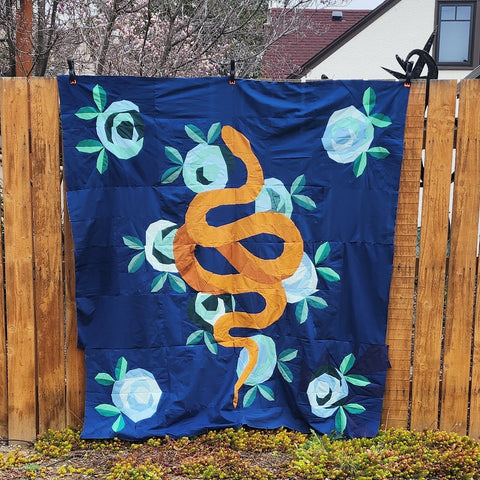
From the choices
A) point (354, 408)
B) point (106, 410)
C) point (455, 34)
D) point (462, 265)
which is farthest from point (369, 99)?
point (455, 34)

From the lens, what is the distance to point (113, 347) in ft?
12.0

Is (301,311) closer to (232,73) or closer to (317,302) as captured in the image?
(317,302)

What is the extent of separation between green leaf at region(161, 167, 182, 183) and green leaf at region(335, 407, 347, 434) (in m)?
1.89

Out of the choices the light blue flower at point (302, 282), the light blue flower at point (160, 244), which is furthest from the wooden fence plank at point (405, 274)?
the light blue flower at point (160, 244)

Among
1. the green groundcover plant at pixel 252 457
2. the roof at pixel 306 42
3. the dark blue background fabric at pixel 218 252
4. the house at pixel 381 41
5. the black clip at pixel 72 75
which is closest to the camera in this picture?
the green groundcover plant at pixel 252 457

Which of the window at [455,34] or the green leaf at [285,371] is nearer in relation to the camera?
the green leaf at [285,371]

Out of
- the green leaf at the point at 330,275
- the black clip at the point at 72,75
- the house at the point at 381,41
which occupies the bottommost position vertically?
the green leaf at the point at 330,275

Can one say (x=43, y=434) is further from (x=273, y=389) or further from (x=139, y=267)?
(x=273, y=389)

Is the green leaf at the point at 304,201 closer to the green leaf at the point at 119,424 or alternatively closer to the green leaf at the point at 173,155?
the green leaf at the point at 173,155

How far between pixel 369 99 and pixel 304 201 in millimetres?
792

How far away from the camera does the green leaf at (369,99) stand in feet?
11.8

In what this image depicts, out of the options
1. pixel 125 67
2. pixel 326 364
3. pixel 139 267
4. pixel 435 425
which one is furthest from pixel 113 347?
pixel 125 67

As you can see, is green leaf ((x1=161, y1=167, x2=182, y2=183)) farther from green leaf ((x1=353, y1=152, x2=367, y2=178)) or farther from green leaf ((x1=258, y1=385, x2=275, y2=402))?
green leaf ((x1=258, y1=385, x2=275, y2=402))

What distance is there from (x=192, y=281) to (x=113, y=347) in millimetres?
684
